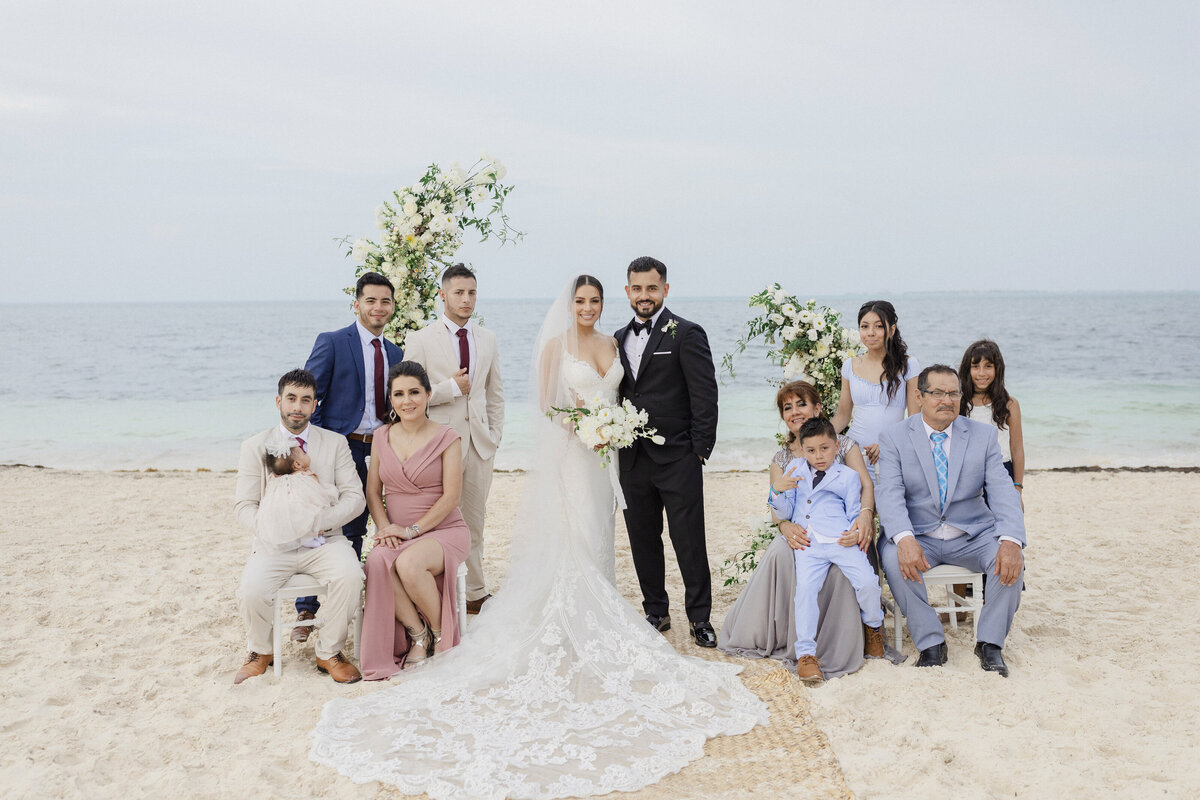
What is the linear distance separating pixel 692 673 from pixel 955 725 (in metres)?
1.23

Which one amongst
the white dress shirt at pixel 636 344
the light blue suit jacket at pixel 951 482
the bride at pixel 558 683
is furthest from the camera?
the white dress shirt at pixel 636 344

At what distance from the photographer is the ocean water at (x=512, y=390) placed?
550 inches

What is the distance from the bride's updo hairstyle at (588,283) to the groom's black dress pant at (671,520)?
1011 millimetres

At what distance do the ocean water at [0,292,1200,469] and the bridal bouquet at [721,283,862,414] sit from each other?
0.89ft

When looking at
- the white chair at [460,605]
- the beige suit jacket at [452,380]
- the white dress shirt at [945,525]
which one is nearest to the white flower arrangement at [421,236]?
the beige suit jacket at [452,380]

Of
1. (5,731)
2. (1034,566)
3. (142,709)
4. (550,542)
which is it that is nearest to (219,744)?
(142,709)

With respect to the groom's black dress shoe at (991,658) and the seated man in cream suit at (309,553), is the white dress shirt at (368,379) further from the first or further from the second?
the groom's black dress shoe at (991,658)

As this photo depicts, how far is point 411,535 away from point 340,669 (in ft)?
2.59

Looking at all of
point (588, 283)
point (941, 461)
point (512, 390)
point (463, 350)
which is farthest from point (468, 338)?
point (512, 390)

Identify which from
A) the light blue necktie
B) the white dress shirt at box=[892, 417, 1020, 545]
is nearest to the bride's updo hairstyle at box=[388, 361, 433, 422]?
Result: the white dress shirt at box=[892, 417, 1020, 545]

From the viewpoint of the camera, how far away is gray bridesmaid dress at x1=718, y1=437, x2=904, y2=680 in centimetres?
450

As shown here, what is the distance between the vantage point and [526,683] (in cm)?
413

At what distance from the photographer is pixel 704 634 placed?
195 inches

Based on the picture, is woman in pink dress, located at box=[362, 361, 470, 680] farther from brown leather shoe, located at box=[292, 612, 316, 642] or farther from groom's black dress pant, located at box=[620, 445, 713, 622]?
groom's black dress pant, located at box=[620, 445, 713, 622]
